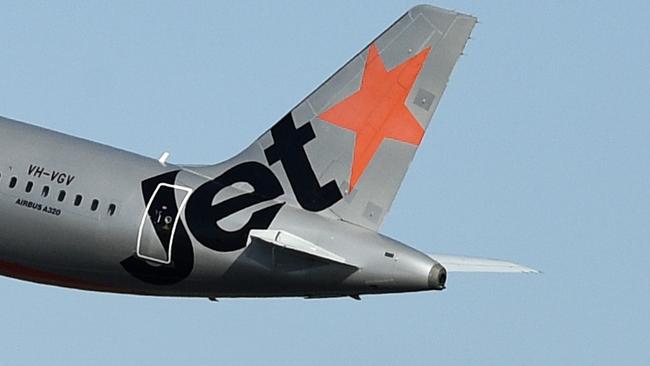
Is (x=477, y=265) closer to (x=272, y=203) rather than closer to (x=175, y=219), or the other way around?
(x=272, y=203)

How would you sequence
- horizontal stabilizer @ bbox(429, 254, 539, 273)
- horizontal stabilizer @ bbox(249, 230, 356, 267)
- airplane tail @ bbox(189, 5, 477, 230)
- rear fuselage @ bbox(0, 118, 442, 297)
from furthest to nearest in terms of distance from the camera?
airplane tail @ bbox(189, 5, 477, 230), horizontal stabilizer @ bbox(429, 254, 539, 273), rear fuselage @ bbox(0, 118, 442, 297), horizontal stabilizer @ bbox(249, 230, 356, 267)

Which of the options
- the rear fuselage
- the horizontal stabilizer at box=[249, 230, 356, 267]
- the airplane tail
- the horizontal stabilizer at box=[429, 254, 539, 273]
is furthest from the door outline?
Result: the horizontal stabilizer at box=[429, 254, 539, 273]

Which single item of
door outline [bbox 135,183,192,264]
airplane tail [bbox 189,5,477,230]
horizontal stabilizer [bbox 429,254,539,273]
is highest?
airplane tail [bbox 189,5,477,230]

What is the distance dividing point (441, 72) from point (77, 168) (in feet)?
36.6

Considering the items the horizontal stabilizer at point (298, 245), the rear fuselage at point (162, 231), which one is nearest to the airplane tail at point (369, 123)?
the rear fuselage at point (162, 231)

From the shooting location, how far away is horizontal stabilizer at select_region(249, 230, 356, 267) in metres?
62.6

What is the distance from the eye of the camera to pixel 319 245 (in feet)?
207

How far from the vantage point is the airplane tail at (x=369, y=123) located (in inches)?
2552

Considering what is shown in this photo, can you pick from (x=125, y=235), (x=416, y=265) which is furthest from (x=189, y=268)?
(x=416, y=265)

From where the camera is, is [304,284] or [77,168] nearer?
[304,284]

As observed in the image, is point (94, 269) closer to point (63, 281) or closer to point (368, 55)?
point (63, 281)

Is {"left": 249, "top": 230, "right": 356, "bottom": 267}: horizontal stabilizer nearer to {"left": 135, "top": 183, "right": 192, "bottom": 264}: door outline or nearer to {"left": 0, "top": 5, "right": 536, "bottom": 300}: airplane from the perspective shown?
{"left": 0, "top": 5, "right": 536, "bottom": 300}: airplane

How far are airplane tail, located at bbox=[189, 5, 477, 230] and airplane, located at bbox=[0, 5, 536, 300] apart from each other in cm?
3

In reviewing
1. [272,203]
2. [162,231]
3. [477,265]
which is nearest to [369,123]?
[272,203]
